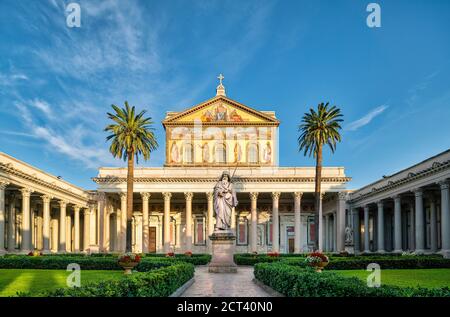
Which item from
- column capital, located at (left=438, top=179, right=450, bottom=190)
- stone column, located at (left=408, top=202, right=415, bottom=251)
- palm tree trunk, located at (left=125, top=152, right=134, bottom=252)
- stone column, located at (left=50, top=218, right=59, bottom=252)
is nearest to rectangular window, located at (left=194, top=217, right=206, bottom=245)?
stone column, located at (left=50, top=218, right=59, bottom=252)

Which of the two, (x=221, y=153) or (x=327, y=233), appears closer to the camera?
(x=221, y=153)

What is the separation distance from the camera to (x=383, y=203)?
160 ft

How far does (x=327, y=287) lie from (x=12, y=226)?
128 ft

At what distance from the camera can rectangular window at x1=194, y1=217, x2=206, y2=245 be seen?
203 ft

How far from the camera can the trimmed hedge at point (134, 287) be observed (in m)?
8.81

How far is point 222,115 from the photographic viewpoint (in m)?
59.9

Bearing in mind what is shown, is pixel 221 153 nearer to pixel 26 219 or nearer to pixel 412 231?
pixel 412 231

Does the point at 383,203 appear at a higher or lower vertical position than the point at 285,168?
lower

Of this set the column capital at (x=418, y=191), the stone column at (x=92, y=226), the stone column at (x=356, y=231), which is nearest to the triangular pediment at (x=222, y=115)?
the stone column at (x=92, y=226)

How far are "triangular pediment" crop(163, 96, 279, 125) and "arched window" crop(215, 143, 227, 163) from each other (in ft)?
Result: 9.68

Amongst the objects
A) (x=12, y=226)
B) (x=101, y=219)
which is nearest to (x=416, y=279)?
(x=12, y=226)

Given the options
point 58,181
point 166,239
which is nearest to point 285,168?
point 166,239

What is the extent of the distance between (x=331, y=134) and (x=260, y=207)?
71.8ft
